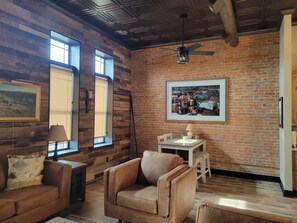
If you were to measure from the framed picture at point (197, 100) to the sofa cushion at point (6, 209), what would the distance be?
3.94 meters

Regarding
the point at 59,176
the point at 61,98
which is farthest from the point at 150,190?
the point at 61,98

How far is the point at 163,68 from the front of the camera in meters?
5.70

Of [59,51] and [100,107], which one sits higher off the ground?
[59,51]

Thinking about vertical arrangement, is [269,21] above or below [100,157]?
above

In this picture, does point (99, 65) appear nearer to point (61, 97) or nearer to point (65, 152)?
point (61, 97)

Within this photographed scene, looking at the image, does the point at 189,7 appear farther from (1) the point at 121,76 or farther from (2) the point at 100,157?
(2) the point at 100,157

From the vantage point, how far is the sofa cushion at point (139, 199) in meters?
2.44

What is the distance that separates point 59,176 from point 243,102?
13.0 feet

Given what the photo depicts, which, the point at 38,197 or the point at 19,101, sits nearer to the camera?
the point at 38,197

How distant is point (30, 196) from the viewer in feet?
8.11

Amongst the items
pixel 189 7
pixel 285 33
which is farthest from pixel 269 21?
pixel 189 7

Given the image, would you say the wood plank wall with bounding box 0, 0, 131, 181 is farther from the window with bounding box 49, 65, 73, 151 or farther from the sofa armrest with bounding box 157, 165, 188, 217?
the sofa armrest with bounding box 157, 165, 188, 217

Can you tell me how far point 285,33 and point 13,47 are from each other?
14.4ft

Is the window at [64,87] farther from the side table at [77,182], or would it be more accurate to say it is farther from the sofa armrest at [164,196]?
the sofa armrest at [164,196]
